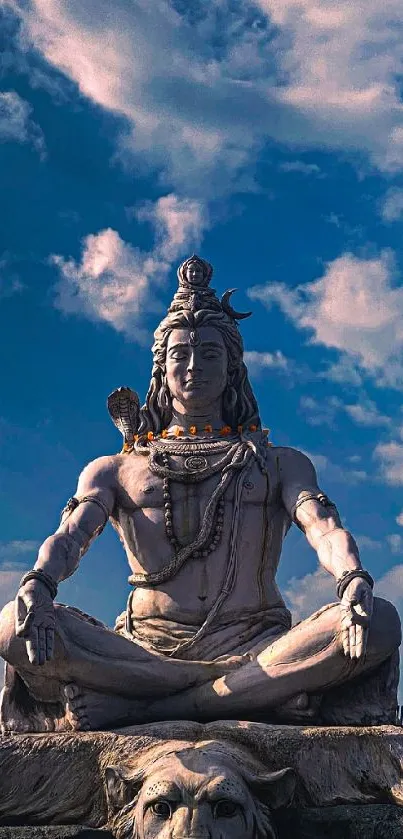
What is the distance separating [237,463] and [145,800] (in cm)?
328

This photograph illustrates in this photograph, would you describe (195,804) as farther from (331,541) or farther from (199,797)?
(331,541)

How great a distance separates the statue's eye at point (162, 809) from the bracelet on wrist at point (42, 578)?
74.4 inches

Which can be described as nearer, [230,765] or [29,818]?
[230,765]

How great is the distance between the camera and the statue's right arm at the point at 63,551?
7609mm

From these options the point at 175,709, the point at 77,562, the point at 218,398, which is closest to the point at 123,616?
the point at 77,562

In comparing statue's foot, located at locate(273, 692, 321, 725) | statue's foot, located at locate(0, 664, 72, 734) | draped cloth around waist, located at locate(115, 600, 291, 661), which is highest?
draped cloth around waist, located at locate(115, 600, 291, 661)

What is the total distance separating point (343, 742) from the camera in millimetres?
7457

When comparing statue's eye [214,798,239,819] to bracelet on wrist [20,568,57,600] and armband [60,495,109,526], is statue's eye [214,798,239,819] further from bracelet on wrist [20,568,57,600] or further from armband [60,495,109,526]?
armband [60,495,109,526]

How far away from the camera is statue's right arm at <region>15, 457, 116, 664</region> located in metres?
7.61

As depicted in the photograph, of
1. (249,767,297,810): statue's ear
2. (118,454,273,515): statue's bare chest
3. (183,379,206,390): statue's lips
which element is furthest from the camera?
(183,379,206,390): statue's lips

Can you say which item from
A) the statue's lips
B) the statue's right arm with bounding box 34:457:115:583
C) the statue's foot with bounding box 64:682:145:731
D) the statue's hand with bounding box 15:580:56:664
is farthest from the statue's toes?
the statue's lips

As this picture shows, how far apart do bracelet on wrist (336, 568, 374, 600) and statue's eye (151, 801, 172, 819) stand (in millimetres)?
2066

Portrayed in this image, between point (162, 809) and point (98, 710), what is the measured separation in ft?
4.45

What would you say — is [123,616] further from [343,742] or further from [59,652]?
[343,742]
